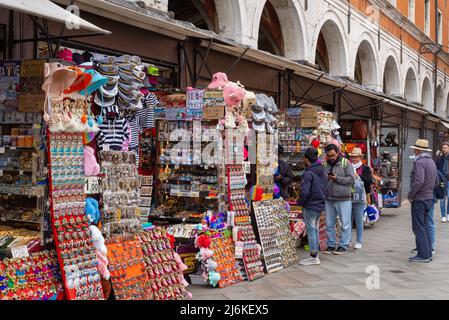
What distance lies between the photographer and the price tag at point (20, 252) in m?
4.39

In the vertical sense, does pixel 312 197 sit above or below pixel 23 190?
below

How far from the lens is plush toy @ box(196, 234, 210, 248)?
615 cm

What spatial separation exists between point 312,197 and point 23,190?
157 inches

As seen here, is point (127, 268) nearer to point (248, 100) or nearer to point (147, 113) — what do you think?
point (147, 113)

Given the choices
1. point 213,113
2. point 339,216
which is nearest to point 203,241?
point 213,113

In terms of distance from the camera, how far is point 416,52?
884 inches

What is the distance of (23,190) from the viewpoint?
4758mm

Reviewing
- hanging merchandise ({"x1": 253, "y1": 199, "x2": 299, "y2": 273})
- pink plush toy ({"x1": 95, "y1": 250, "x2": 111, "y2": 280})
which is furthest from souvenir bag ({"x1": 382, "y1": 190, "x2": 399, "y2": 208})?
pink plush toy ({"x1": 95, "y1": 250, "x2": 111, "y2": 280})

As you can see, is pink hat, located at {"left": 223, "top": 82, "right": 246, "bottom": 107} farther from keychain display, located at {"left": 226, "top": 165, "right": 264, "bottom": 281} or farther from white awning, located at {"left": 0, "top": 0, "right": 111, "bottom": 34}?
white awning, located at {"left": 0, "top": 0, "right": 111, "bottom": 34}

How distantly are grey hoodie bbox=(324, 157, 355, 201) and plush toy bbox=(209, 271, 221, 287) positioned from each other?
2.86 meters

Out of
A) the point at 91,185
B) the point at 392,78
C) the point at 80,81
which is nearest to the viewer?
the point at 80,81
